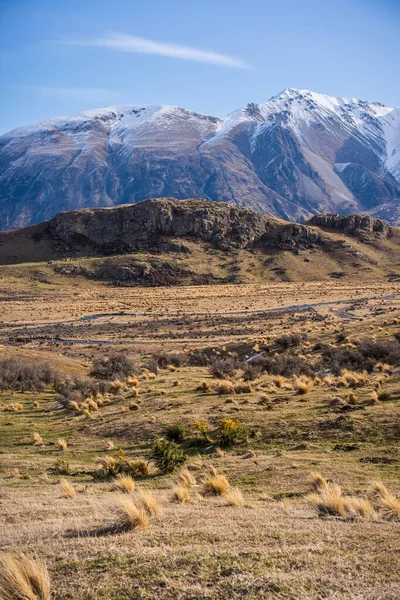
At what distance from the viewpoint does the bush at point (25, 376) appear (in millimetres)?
28328

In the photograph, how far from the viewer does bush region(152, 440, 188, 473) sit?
1373 cm

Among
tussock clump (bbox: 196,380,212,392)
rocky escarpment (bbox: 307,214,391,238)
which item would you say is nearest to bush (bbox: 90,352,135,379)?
tussock clump (bbox: 196,380,212,392)

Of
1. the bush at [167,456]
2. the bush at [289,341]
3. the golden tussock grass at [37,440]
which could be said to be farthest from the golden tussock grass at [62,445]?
the bush at [289,341]

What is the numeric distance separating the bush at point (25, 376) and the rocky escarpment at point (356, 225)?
478 feet

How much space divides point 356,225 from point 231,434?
158799 millimetres

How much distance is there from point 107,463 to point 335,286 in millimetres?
108758

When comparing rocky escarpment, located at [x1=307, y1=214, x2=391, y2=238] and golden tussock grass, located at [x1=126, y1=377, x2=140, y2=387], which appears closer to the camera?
golden tussock grass, located at [x1=126, y1=377, x2=140, y2=387]

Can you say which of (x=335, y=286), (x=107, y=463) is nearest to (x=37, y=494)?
(x=107, y=463)

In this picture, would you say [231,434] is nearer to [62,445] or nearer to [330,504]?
[62,445]

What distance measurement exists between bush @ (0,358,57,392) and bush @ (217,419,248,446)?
1557 centimetres

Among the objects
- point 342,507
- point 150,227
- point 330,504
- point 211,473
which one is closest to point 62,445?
point 211,473

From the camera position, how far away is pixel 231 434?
51.3 feet

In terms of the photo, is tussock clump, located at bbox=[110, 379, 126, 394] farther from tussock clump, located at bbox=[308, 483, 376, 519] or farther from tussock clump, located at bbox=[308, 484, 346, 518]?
tussock clump, located at bbox=[308, 483, 376, 519]

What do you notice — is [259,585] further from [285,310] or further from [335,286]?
[335,286]
